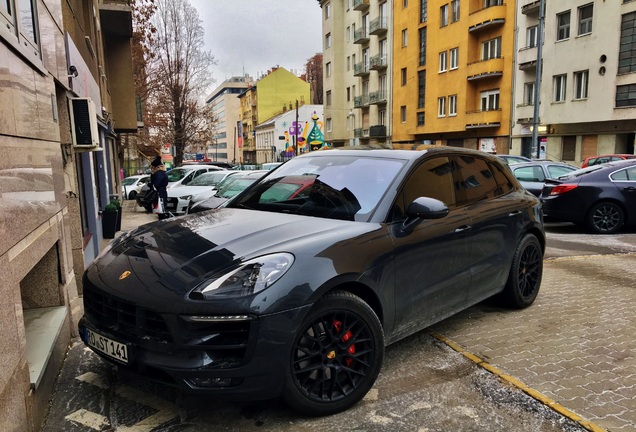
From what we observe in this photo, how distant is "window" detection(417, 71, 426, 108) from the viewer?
39.9m

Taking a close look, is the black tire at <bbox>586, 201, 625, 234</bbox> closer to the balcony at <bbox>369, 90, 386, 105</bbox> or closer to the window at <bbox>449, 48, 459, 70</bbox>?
the window at <bbox>449, 48, 459, 70</bbox>

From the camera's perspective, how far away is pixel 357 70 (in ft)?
163

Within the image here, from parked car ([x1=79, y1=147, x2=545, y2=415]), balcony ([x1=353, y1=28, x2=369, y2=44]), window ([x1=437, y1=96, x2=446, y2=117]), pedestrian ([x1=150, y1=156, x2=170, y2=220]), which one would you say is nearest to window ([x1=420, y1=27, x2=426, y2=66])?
window ([x1=437, y1=96, x2=446, y2=117])

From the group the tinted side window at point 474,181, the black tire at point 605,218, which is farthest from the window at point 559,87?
the tinted side window at point 474,181

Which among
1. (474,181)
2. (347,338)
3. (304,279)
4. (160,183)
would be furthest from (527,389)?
(160,183)

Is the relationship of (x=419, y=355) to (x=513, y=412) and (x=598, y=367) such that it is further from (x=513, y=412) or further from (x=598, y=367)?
(x=598, y=367)

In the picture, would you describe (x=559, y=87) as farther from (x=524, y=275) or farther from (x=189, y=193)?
(x=524, y=275)

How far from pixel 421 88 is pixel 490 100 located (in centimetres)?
826

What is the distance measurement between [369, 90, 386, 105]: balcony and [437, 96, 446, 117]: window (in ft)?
28.8

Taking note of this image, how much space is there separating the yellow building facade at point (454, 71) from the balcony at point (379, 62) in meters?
1.89

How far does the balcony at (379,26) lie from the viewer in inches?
Result: 1766

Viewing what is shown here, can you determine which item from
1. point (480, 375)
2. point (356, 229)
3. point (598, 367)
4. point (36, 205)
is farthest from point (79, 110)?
point (598, 367)

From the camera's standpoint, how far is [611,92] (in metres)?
25.2

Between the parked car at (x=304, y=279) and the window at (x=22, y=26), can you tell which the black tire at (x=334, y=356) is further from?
the window at (x=22, y=26)
